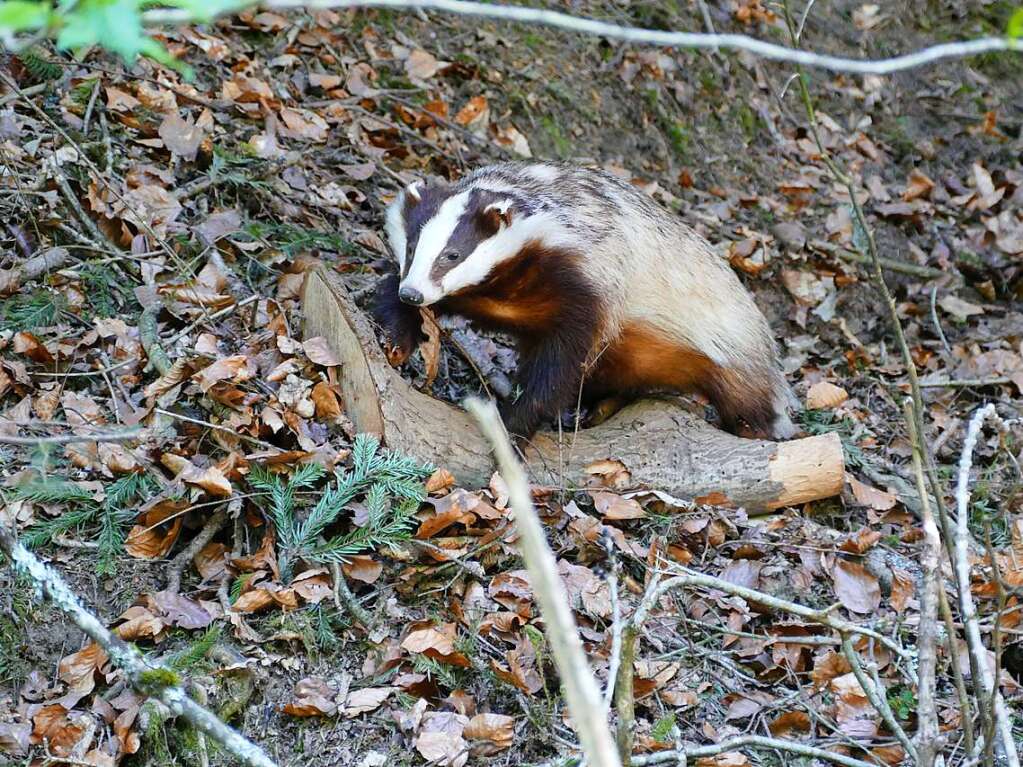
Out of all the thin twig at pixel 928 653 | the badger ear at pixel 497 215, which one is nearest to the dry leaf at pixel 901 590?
the thin twig at pixel 928 653

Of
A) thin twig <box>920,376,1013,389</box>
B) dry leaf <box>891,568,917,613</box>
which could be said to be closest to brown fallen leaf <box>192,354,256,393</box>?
dry leaf <box>891,568,917,613</box>

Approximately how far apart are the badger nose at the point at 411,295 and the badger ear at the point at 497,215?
58cm

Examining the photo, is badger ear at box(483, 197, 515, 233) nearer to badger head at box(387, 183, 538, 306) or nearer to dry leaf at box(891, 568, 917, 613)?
badger head at box(387, 183, 538, 306)

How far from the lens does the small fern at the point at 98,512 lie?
13.3ft

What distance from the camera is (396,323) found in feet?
Result: 17.7

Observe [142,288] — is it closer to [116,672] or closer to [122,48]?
[116,672]

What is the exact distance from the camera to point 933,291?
25.7ft

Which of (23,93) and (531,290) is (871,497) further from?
(23,93)

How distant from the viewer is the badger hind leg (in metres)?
6.08

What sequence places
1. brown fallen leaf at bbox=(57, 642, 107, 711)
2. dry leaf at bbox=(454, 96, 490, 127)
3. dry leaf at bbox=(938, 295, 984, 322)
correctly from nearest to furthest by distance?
brown fallen leaf at bbox=(57, 642, 107, 711) → dry leaf at bbox=(454, 96, 490, 127) → dry leaf at bbox=(938, 295, 984, 322)

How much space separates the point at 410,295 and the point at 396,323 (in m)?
0.45

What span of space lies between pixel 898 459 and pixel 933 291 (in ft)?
6.61

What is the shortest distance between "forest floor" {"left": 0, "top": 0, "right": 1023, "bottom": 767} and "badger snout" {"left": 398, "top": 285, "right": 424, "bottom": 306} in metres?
0.47

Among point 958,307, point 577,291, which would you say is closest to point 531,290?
point 577,291
